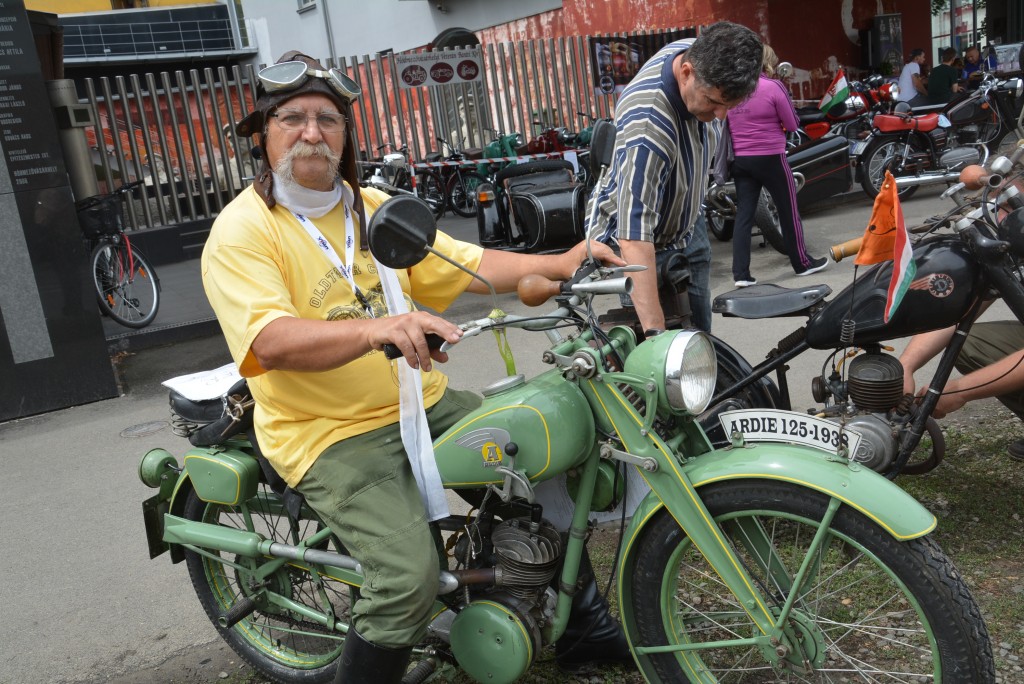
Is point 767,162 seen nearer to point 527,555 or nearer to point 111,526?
point 111,526

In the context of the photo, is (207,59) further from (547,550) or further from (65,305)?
(547,550)

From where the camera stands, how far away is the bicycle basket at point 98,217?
8.90 metres

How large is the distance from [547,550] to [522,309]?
219 inches

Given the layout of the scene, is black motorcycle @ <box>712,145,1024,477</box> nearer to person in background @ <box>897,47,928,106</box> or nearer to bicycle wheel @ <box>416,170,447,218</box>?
bicycle wheel @ <box>416,170,447,218</box>

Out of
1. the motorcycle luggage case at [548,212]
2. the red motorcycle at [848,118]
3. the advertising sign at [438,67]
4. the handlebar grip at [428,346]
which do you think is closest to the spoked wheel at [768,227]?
the motorcycle luggage case at [548,212]

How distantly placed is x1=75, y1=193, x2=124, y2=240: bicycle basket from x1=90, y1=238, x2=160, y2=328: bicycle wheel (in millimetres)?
144

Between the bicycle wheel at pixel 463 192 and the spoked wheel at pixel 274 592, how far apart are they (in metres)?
12.9

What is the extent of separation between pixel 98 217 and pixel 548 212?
4.30 m

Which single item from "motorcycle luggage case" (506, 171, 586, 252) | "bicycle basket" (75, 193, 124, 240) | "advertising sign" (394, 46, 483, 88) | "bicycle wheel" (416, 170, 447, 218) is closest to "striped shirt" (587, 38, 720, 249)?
"motorcycle luggage case" (506, 171, 586, 252)

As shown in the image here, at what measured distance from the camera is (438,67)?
13203 mm

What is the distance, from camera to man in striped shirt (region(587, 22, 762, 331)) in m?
3.22

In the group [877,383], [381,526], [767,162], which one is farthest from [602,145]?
[767,162]

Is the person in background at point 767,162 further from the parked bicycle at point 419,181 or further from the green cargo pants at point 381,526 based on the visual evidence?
the green cargo pants at point 381,526

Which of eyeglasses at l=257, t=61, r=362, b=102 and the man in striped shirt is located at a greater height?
eyeglasses at l=257, t=61, r=362, b=102
